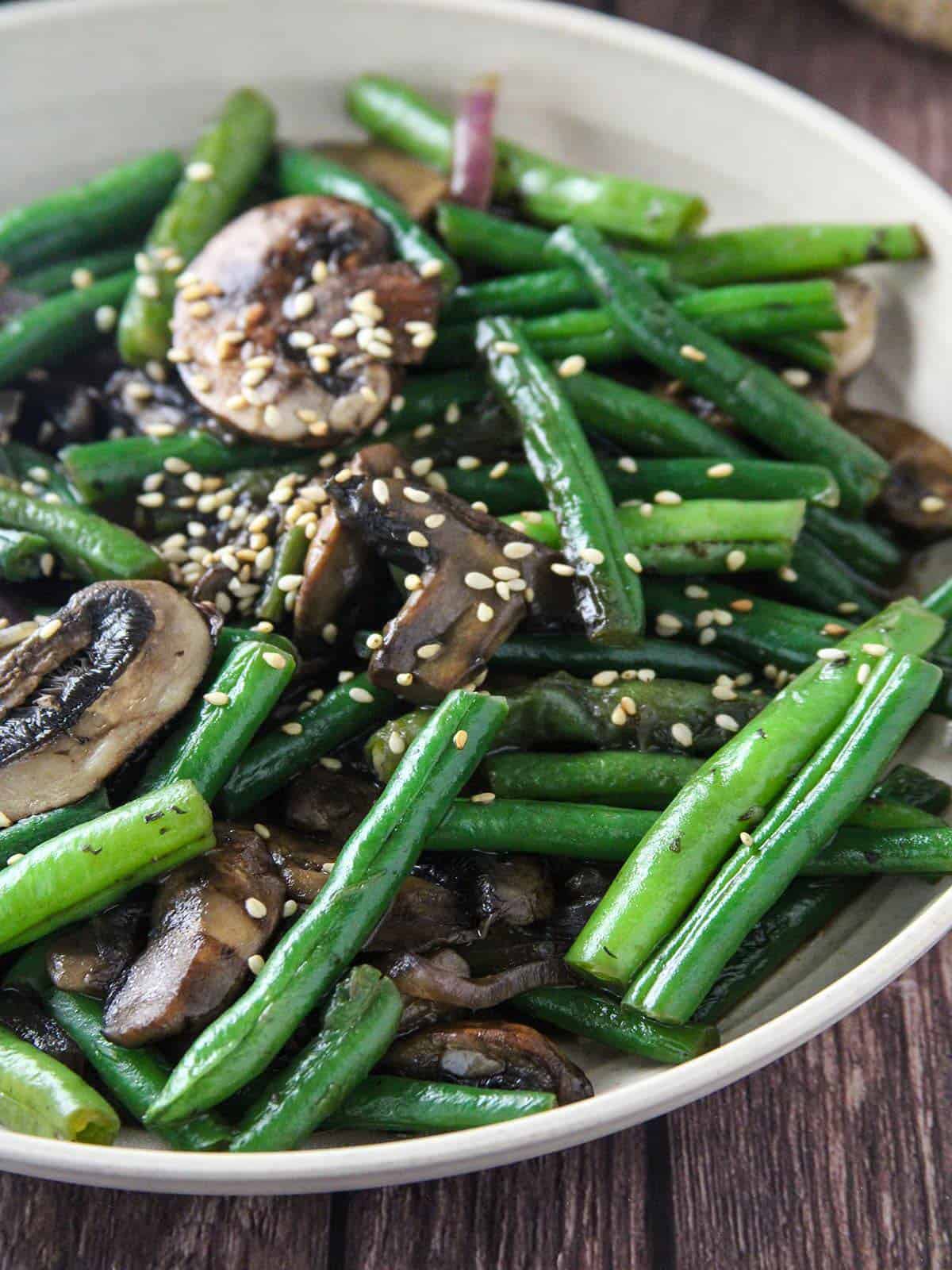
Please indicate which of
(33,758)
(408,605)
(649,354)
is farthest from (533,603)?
(33,758)

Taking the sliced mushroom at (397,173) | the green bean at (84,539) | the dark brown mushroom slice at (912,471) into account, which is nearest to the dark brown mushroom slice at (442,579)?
the green bean at (84,539)

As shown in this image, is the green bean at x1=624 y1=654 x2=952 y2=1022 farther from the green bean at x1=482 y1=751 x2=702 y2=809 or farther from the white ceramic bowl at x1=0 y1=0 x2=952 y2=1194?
the white ceramic bowl at x1=0 y1=0 x2=952 y2=1194

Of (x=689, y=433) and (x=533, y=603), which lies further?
(x=689, y=433)

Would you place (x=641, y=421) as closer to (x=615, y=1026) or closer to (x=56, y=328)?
(x=615, y=1026)

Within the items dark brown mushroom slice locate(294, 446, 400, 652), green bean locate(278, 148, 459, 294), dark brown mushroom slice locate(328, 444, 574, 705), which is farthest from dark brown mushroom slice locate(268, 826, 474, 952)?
green bean locate(278, 148, 459, 294)

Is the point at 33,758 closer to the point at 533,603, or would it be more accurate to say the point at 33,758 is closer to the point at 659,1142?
the point at 533,603

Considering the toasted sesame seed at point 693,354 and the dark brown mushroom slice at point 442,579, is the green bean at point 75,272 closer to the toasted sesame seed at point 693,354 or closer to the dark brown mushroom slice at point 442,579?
the dark brown mushroom slice at point 442,579
